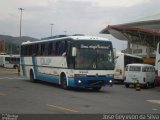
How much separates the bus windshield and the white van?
811 centimetres

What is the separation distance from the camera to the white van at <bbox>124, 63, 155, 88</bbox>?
32853 mm

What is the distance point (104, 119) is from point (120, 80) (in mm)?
26445

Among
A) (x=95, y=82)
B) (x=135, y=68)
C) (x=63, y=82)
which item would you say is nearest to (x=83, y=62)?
(x=95, y=82)

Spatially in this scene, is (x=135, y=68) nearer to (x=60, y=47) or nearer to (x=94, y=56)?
(x=60, y=47)

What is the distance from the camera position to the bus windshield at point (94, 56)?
24.7 metres

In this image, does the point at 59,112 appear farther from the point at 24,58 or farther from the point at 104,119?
the point at 24,58

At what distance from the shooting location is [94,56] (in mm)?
24859

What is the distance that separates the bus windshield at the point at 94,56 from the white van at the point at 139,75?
8.11 metres

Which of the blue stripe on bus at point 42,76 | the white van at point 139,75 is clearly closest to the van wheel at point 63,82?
the blue stripe on bus at point 42,76

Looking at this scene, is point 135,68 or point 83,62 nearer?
point 83,62

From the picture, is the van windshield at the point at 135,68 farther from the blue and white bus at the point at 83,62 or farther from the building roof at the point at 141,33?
the building roof at the point at 141,33

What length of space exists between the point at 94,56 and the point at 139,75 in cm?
889

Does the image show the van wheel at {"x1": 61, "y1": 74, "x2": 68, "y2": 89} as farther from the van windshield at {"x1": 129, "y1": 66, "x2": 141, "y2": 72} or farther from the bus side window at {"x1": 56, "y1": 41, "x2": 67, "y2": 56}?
the van windshield at {"x1": 129, "y1": 66, "x2": 141, "y2": 72}

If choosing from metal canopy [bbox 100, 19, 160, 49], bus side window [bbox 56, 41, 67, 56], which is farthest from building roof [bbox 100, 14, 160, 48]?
bus side window [bbox 56, 41, 67, 56]
